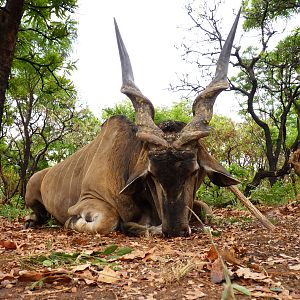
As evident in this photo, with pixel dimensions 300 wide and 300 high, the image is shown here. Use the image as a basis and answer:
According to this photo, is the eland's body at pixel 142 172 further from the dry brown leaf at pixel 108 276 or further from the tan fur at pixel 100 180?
the dry brown leaf at pixel 108 276

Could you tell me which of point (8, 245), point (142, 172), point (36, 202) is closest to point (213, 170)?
point (142, 172)

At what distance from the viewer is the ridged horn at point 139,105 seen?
3.88 m

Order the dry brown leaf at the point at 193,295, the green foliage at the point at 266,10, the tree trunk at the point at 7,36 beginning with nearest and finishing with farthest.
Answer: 1. the dry brown leaf at the point at 193,295
2. the tree trunk at the point at 7,36
3. the green foliage at the point at 266,10

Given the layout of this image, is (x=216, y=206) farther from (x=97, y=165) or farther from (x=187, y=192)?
(x=187, y=192)

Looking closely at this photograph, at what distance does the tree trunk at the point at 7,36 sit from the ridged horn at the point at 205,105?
2.11m

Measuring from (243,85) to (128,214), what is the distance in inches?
397

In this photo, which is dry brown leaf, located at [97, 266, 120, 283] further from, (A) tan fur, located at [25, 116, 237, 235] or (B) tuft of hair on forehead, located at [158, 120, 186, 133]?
(B) tuft of hair on forehead, located at [158, 120, 186, 133]

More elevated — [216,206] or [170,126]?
[170,126]

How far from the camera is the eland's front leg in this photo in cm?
413

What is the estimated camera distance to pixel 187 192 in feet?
12.4

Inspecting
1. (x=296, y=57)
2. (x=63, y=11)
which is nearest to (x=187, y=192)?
(x=63, y=11)

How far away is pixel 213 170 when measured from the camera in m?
4.07

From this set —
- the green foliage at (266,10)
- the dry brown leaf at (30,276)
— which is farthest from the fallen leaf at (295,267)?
the green foliage at (266,10)

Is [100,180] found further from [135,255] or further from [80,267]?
[80,267]
